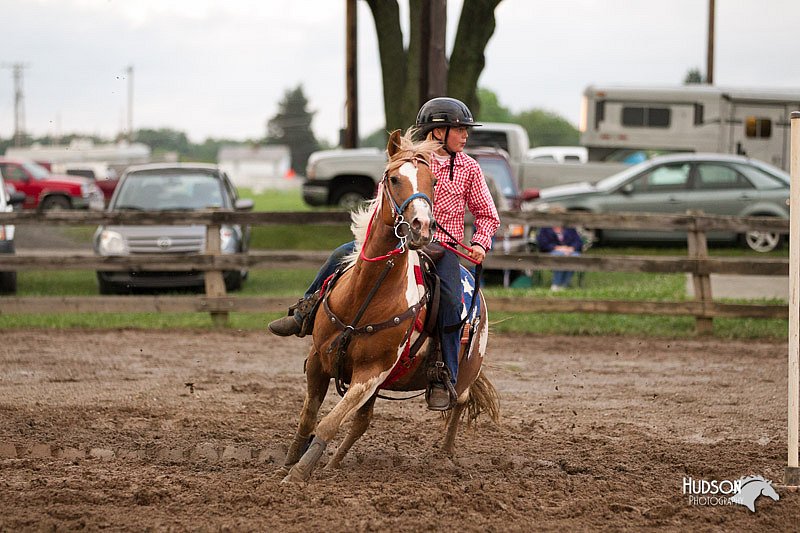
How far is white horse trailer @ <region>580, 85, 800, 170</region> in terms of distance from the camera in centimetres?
2400

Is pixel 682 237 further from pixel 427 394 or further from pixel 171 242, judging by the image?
pixel 427 394

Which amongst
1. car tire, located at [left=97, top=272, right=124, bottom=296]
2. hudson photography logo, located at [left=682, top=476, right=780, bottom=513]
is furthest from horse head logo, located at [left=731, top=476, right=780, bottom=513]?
car tire, located at [left=97, top=272, right=124, bottom=296]

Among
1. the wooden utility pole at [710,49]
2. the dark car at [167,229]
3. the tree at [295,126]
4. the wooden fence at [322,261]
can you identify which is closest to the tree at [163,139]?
the tree at [295,126]

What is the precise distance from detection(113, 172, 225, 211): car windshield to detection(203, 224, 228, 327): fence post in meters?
2.67

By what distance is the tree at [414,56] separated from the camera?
18.0 m

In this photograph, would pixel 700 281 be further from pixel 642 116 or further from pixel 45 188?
pixel 45 188

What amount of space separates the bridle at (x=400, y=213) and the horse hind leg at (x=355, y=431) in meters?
1.13

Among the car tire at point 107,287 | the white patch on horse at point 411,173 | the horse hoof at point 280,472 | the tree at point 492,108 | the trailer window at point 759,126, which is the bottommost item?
the horse hoof at point 280,472

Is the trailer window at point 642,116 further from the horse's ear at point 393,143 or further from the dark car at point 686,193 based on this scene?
the horse's ear at point 393,143

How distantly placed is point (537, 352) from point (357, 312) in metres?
5.82

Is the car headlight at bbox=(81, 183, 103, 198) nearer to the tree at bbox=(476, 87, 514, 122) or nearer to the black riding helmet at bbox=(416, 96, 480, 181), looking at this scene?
the black riding helmet at bbox=(416, 96, 480, 181)

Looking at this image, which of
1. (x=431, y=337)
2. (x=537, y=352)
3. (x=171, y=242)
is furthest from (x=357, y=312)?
(x=171, y=242)

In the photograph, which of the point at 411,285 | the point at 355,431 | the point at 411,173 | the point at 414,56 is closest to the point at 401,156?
the point at 411,173

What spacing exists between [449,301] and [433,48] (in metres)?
7.13
